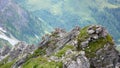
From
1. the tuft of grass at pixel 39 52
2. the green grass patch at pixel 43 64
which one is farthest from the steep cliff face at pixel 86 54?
the tuft of grass at pixel 39 52

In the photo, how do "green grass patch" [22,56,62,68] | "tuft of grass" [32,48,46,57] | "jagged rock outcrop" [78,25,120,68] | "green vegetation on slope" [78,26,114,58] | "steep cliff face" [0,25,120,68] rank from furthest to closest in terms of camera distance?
"tuft of grass" [32,48,46,57] → "green vegetation on slope" [78,26,114,58] → "jagged rock outcrop" [78,25,120,68] → "steep cliff face" [0,25,120,68] → "green grass patch" [22,56,62,68]

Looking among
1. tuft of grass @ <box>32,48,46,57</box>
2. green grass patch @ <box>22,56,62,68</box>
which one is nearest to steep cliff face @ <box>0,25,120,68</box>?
green grass patch @ <box>22,56,62,68</box>

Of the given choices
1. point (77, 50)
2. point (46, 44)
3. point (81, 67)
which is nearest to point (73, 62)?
point (81, 67)

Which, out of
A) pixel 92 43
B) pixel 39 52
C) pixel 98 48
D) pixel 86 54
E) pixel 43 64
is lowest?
pixel 86 54

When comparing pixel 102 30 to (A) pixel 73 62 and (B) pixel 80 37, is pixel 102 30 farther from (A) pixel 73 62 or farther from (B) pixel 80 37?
(A) pixel 73 62

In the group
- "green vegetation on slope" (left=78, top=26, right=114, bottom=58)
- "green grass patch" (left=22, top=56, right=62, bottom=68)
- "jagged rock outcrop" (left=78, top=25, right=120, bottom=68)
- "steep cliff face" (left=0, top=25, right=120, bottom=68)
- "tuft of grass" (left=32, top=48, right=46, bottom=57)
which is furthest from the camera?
"tuft of grass" (left=32, top=48, right=46, bottom=57)

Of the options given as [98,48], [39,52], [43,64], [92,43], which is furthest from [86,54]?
[39,52]

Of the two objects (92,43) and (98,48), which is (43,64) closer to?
(92,43)

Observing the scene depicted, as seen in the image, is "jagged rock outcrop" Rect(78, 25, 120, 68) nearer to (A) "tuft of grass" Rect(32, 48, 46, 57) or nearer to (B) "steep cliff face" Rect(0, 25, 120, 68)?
(B) "steep cliff face" Rect(0, 25, 120, 68)

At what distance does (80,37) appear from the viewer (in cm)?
12744

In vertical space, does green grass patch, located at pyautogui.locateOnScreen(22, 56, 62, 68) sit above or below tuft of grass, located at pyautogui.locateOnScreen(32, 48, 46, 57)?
below

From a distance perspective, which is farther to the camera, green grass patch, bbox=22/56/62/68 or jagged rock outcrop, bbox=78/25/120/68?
jagged rock outcrop, bbox=78/25/120/68

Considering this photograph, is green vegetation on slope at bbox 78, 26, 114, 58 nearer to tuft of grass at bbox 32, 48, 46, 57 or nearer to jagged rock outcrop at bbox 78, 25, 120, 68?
jagged rock outcrop at bbox 78, 25, 120, 68

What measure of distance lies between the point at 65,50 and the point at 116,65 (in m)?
18.4
